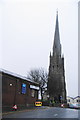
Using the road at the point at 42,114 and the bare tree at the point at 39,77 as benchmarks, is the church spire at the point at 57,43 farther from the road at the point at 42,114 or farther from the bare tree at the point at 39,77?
the road at the point at 42,114

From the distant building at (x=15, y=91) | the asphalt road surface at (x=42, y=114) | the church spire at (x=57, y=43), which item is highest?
the church spire at (x=57, y=43)

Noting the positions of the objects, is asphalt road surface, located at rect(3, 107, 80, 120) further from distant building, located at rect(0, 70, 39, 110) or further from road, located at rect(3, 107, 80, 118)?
distant building, located at rect(0, 70, 39, 110)

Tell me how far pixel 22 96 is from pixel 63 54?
2909 inches

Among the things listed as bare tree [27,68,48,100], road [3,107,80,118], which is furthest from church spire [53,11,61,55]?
road [3,107,80,118]

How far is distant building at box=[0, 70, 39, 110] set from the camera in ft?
110

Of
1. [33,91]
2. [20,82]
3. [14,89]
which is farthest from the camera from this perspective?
[33,91]

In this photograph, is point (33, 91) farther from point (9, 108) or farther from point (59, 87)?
point (59, 87)

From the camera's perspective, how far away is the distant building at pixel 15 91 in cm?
3346

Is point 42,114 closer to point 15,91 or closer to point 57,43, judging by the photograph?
point 15,91

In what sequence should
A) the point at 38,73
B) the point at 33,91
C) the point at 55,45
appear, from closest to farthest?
the point at 33,91 < the point at 38,73 < the point at 55,45

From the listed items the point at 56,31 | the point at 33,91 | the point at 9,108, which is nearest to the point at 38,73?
the point at 33,91

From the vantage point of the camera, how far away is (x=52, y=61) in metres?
109

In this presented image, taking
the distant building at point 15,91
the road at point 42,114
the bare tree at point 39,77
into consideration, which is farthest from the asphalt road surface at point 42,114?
the bare tree at point 39,77

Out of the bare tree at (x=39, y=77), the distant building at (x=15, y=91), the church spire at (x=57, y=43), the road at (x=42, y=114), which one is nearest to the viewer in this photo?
the road at (x=42, y=114)
